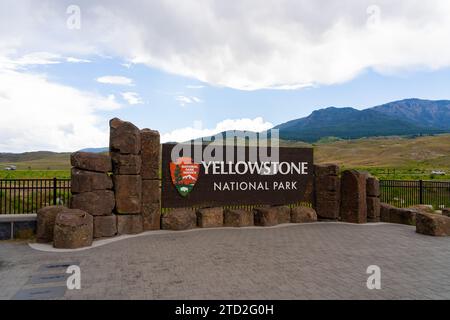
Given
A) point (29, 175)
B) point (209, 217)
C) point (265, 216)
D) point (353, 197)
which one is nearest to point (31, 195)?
point (209, 217)

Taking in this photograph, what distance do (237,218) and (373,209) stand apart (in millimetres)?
6045

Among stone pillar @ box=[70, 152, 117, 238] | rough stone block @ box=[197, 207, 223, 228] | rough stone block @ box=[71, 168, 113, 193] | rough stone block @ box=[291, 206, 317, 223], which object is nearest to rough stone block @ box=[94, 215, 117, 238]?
stone pillar @ box=[70, 152, 117, 238]

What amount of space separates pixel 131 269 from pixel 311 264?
4.23m

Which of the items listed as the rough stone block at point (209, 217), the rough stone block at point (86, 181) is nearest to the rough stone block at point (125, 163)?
the rough stone block at point (86, 181)

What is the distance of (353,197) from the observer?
14984 millimetres

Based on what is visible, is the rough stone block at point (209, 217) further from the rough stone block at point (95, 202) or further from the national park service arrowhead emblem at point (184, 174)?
the rough stone block at point (95, 202)

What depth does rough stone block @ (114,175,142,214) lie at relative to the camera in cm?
1229

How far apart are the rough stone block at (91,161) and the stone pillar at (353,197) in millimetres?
9578

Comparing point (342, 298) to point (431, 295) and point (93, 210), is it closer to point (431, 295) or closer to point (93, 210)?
point (431, 295)

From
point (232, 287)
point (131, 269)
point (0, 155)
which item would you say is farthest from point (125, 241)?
point (0, 155)

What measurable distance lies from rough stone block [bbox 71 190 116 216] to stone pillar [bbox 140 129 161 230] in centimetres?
132

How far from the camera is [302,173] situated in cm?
1561

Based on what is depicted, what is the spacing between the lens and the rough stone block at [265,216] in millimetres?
14129

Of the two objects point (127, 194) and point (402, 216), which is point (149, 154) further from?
point (402, 216)
